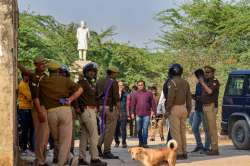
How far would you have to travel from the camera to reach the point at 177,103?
14.1 m

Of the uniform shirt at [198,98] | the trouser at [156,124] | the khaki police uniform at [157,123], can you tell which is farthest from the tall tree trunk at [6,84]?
the trouser at [156,124]

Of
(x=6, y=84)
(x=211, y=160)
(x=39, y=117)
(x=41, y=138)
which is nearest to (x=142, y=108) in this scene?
(x=211, y=160)

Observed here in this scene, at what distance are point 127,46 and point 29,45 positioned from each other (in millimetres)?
19173

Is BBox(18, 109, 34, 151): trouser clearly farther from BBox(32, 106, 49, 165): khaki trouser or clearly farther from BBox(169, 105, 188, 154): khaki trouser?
BBox(169, 105, 188, 154): khaki trouser

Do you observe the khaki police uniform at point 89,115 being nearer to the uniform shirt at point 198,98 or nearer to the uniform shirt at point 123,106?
the uniform shirt at point 198,98

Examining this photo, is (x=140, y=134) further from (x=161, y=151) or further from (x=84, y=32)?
(x=84, y=32)

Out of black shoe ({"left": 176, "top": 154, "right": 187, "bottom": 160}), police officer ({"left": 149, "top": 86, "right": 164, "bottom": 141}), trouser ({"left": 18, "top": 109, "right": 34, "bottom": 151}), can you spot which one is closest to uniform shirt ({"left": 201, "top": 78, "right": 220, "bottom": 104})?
black shoe ({"left": 176, "top": 154, "right": 187, "bottom": 160})

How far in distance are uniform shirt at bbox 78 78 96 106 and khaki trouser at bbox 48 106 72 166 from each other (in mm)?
1093

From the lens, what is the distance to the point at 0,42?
10.0 m

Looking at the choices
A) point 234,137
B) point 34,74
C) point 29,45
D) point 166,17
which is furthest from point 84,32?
point 34,74

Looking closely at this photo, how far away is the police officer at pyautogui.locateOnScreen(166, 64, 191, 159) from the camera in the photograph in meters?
14.1

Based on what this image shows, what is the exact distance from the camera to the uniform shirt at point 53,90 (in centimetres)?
1123

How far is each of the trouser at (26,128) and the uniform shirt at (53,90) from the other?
1776 mm

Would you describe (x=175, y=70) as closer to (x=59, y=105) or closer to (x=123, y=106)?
(x=59, y=105)
